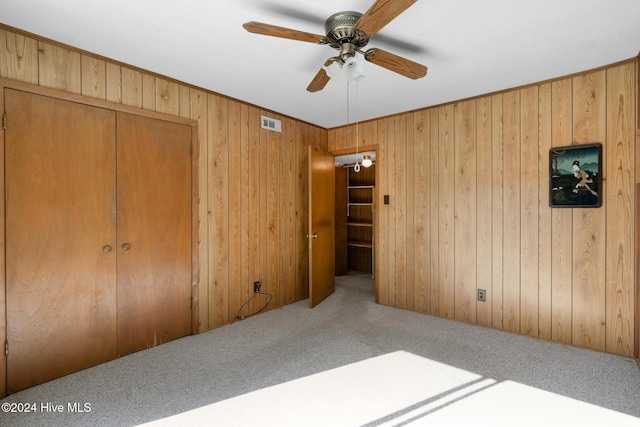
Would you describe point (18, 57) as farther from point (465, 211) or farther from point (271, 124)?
point (465, 211)

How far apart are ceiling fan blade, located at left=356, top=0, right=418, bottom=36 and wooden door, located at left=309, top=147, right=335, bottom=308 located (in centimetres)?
215

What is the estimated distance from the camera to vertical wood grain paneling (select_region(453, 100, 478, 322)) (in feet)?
10.8

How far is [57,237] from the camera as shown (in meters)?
2.22

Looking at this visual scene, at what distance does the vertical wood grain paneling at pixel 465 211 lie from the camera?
3.28 metres

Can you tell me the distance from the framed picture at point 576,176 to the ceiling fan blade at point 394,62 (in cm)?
166

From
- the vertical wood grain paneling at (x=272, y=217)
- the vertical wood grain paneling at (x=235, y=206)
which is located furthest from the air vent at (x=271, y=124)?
the vertical wood grain paneling at (x=235, y=206)

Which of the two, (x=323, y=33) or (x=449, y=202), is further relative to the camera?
(x=449, y=202)

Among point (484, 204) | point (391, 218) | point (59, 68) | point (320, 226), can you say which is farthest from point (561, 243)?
point (59, 68)

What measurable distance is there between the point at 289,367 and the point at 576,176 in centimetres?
290

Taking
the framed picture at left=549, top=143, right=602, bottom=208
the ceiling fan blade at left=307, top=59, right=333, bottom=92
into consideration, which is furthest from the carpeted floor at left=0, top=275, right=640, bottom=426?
the ceiling fan blade at left=307, top=59, right=333, bottom=92

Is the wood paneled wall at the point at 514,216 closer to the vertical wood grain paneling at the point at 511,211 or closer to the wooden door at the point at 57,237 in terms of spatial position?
the vertical wood grain paneling at the point at 511,211

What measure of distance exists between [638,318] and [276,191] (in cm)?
352

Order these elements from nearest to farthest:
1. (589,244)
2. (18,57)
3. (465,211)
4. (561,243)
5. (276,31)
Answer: (276,31) → (18,57) → (589,244) → (561,243) → (465,211)

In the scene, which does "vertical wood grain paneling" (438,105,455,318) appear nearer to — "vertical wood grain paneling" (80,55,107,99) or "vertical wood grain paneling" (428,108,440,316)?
"vertical wood grain paneling" (428,108,440,316)
